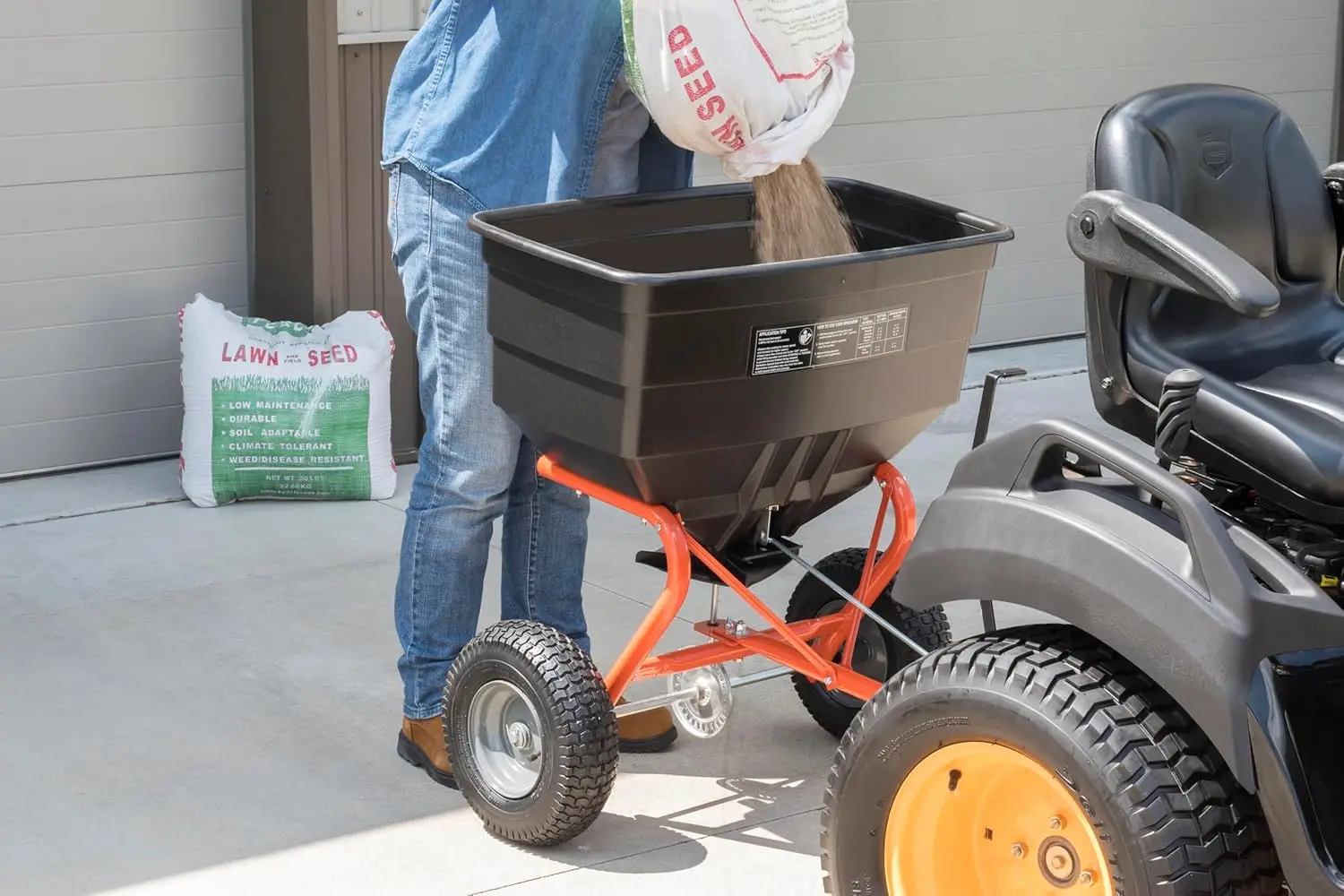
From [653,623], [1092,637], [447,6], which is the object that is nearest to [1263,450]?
[1092,637]

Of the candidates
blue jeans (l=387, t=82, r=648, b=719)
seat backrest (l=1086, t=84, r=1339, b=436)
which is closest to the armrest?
seat backrest (l=1086, t=84, r=1339, b=436)

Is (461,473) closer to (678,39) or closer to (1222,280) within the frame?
(678,39)

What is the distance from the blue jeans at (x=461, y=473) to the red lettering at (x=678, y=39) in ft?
1.13

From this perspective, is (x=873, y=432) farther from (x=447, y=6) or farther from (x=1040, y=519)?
(x=447, y=6)

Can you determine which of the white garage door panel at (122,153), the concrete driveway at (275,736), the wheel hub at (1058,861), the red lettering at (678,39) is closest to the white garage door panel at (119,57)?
the white garage door panel at (122,153)

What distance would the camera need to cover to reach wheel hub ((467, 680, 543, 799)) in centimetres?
284

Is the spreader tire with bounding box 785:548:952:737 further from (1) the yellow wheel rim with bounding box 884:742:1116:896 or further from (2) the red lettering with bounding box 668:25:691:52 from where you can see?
(2) the red lettering with bounding box 668:25:691:52

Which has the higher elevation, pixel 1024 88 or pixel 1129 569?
pixel 1024 88

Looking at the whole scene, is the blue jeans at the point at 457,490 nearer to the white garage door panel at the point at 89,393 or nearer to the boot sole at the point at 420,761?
the boot sole at the point at 420,761

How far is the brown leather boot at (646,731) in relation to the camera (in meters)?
3.19

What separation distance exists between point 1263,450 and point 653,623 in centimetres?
90

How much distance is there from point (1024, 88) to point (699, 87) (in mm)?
4126

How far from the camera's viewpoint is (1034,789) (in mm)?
2191

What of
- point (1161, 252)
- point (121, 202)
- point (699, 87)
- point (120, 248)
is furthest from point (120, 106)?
point (1161, 252)
